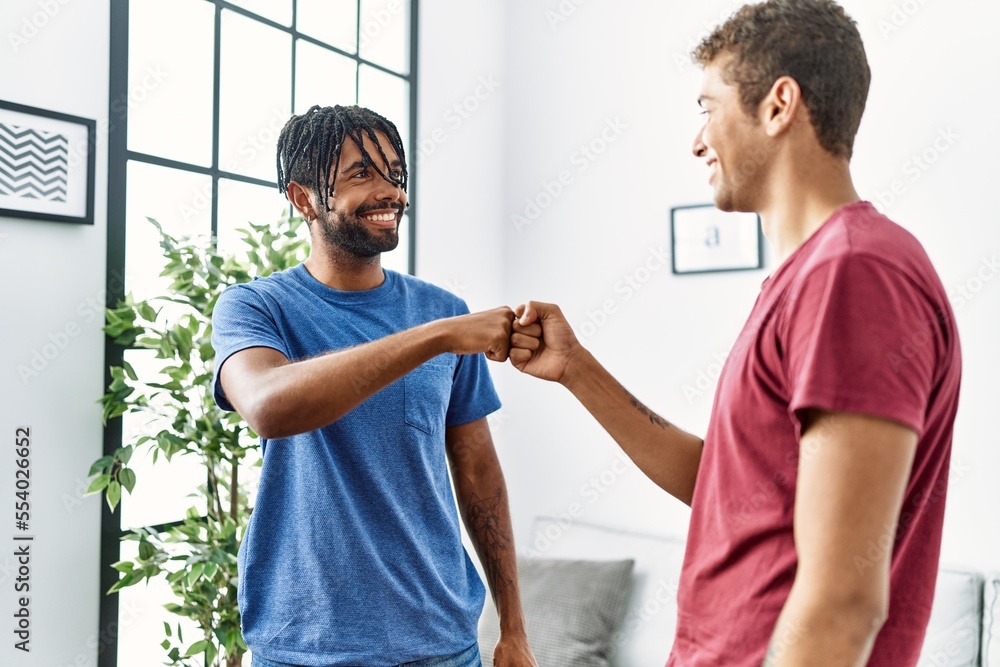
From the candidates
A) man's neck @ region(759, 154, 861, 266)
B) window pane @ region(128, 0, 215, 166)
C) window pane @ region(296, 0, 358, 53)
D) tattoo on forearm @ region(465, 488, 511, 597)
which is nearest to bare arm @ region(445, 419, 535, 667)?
tattoo on forearm @ region(465, 488, 511, 597)

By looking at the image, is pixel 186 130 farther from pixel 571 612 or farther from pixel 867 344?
pixel 867 344

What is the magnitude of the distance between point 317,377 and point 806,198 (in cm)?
72

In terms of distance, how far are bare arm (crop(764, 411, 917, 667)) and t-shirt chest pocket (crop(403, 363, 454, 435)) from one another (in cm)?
79

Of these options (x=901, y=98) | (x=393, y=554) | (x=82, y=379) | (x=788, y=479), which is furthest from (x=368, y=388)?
(x=901, y=98)

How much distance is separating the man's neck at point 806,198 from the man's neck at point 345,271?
811 mm

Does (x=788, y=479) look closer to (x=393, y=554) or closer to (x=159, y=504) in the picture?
(x=393, y=554)

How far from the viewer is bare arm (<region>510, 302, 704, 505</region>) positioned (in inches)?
53.3

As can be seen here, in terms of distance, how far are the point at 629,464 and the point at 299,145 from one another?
2062 mm

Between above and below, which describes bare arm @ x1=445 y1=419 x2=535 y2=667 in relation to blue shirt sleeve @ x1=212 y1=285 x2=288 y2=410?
below

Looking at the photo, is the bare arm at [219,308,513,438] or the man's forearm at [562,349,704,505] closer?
the bare arm at [219,308,513,438]

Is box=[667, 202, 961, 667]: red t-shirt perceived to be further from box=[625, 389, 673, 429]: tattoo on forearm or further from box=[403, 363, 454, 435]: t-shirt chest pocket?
box=[403, 363, 454, 435]: t-shirt chest pocket

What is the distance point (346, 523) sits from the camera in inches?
54.6

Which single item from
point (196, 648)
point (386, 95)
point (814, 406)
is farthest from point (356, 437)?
point (386, 95)

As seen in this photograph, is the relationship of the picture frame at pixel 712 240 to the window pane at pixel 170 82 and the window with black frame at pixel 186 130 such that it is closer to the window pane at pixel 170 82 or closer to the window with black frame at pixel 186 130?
the window with black frame at pixel 186 130
